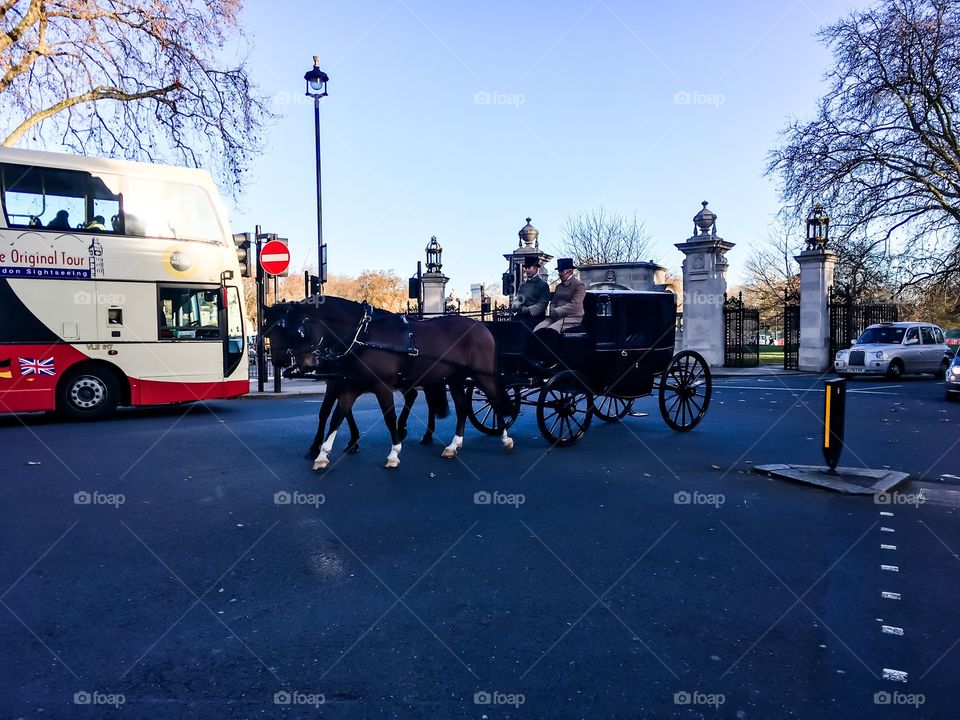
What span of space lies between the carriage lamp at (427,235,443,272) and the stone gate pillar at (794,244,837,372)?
14.0 meters

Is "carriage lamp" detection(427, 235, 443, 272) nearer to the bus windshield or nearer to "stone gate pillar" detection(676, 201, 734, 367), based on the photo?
"stone gate pillar" detection(676, 201, 734, 367)

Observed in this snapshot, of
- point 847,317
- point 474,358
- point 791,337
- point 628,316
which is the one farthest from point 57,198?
point 847,317

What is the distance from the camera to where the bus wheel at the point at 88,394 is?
11.3 meters

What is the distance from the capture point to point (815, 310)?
25.7 metres

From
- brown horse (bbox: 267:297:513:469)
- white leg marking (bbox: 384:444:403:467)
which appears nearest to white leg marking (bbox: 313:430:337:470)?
brown horse (bbox: 267:297:513:469)

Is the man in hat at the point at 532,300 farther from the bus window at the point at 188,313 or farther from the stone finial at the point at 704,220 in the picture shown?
the stone finial at the point at 704,220

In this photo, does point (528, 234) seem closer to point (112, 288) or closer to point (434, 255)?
point (434, 255)

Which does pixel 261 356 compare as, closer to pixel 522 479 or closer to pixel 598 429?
pixel 598 429

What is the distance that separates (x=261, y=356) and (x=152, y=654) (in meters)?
12.8

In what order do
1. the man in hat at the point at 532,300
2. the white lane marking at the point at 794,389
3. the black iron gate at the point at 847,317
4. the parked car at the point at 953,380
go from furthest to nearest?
1. the black iron gate at the point at 847,317
2. the white lane marking at the point at 794,389
3. the parked car at the point at 953,380
4. the man in hat at the point at 532,300

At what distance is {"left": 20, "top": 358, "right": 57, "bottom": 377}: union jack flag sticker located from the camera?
10.9 meters

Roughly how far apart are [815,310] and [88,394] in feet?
78.9

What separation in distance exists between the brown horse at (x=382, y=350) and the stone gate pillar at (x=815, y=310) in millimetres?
21120

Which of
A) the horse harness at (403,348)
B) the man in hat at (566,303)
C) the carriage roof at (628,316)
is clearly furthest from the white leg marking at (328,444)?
the carriage roof at (628,316)
